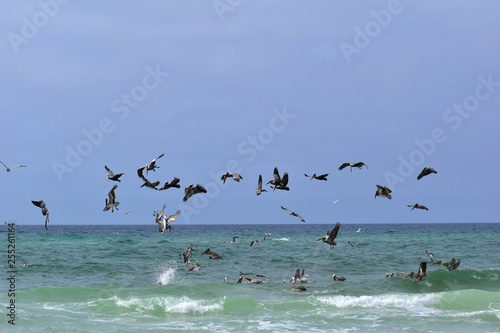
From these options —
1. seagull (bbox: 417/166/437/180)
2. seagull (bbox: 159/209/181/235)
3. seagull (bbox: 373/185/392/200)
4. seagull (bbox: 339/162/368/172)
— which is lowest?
seagull (bbox: 159/209/181/235)

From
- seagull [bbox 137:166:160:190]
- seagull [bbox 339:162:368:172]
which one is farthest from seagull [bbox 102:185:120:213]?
seagull [bbox 339:162:368:172]

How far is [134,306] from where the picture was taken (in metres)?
19.6

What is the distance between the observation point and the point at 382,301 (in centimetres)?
2066

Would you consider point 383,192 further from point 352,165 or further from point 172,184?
point 172,184

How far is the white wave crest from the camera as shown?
20.1 meters

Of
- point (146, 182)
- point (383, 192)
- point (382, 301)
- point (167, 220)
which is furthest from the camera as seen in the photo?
point (382, 301)

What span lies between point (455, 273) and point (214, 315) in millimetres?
14426

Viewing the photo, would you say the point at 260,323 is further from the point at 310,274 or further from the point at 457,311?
the point at 310,274

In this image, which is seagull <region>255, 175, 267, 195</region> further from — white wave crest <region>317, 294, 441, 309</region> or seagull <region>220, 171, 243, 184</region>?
white wave crest <region>317, 294, 441, 309</region>

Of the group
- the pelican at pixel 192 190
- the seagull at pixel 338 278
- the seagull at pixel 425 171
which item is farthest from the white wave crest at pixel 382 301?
the pelican at pixel 192 190

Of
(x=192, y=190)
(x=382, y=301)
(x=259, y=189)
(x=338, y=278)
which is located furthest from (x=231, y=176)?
(x=338, y=278)

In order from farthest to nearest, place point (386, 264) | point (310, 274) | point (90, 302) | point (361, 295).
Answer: point (386, 264)
point (310, 274)
point (361, 295)
point (90, 302)

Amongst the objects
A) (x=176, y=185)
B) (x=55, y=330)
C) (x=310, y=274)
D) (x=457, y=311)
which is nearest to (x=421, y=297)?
(x=457, y=311)

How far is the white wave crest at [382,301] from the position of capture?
792 inches
